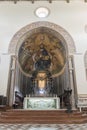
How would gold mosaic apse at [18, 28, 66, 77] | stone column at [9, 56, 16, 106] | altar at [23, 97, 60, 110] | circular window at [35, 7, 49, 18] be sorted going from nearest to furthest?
altar at [23, 97, 60, 110] < stone column at [9, 56, 16, 106] < circular window at [35, 7, 49, 18] < gold mosaic apse at [18, 28, 66, 77]

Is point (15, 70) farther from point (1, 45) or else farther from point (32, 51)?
point (32, 51)

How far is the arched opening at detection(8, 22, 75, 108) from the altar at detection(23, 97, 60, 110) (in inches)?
38.6

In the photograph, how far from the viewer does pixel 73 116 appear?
7.48 m

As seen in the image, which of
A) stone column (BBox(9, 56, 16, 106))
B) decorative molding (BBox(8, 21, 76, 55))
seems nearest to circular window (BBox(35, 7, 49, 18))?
decorative molding (BBox(8, 21, 76, 55))

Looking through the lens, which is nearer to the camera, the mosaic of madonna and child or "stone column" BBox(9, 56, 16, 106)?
"stone column" BBox(9, 56, 16, 106)

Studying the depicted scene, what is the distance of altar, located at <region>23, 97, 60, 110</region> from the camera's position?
488 inches

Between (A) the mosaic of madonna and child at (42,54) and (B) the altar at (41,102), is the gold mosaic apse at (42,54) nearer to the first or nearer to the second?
(A) the mosaic of madonna and child at (42,54)

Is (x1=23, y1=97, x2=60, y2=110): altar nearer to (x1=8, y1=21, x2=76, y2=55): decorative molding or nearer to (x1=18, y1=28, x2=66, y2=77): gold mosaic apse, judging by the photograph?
(x1=18, y1=28, x2=66, y2=77): gold mosaic apse

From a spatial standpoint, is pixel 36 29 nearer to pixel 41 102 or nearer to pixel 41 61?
pixel 41 61

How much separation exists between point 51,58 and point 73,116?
9.51m

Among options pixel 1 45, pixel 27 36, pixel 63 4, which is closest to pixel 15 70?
pixel 1 45

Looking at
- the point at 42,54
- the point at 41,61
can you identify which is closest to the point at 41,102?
the point at 41,61

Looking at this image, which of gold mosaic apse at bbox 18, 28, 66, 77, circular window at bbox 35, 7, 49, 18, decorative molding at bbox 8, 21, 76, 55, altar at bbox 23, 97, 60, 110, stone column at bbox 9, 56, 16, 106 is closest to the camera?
altar at bbox 23, 97, 60, 110

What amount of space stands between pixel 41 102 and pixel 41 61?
4366 mm
